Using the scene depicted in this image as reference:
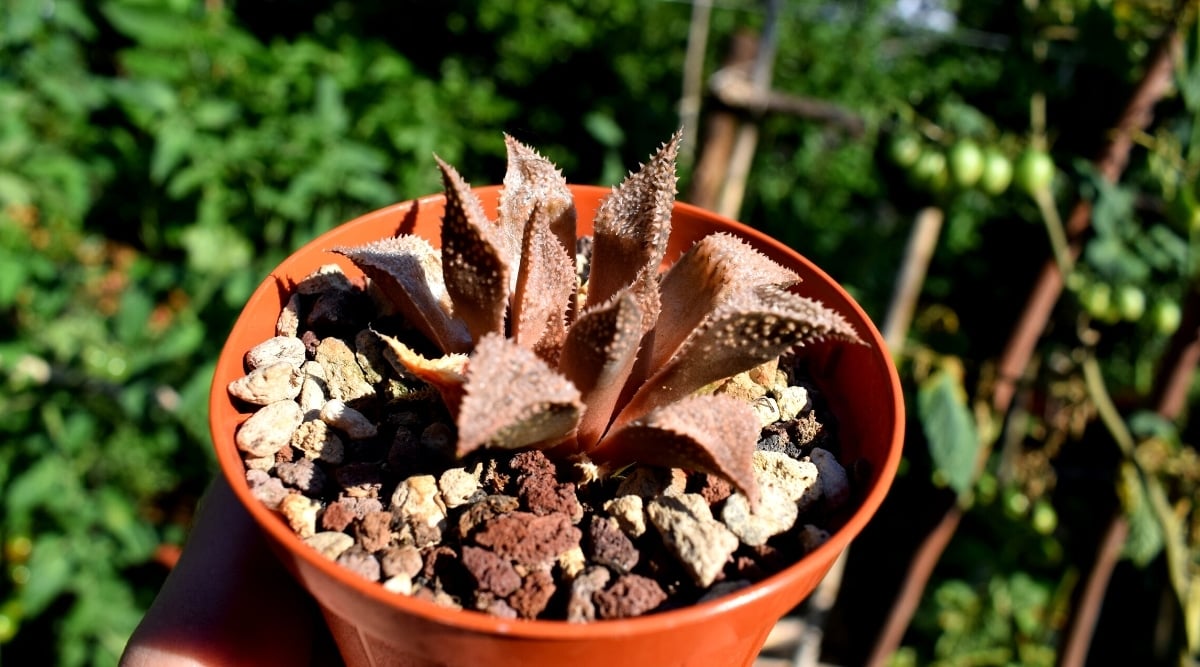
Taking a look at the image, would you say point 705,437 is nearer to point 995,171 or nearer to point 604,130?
point 995,171

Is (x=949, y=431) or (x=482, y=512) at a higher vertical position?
(x=482, y=512)

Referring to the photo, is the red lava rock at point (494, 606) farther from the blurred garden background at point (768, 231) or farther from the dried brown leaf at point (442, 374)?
the blurred garden background at point (768, 231)

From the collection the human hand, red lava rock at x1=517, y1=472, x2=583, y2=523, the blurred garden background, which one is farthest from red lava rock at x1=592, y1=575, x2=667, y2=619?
the blurred garden background

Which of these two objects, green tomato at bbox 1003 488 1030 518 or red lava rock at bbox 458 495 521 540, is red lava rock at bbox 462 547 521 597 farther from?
green tomato at bbox 1003 488 1030 518

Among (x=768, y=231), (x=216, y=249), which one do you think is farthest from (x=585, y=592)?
(x=768, y=231)

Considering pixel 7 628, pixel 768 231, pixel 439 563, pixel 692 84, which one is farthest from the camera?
pixel 768 231

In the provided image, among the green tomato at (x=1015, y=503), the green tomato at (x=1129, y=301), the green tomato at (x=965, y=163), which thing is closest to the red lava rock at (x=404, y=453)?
the green tomato at (x=965, y=163)
